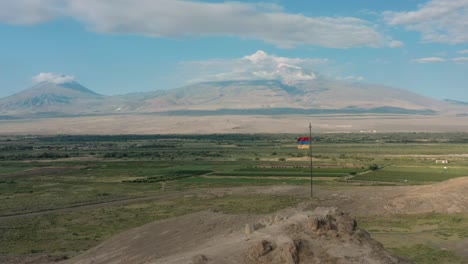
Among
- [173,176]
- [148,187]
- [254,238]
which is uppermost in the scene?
[254,238]

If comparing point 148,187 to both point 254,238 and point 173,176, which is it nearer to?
point 173,176

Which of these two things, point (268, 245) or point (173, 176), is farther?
point (173, 176)

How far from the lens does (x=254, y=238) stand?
29891 millimetres

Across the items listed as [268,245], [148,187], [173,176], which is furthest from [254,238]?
[173,176]

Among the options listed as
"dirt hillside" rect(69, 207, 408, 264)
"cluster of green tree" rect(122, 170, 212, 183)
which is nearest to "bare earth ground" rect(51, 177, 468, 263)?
"dirt hillside" rect(69, 207, 408, 264)

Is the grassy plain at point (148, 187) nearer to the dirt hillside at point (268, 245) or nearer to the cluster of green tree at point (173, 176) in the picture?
the cluster of green tree at point (173, 176)

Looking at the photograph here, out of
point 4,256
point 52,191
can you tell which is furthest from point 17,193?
point 4,256

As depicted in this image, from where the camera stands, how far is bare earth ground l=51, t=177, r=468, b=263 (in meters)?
27.4

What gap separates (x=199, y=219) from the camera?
44.5 metres

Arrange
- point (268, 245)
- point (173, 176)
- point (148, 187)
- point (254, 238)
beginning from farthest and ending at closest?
point (173, 176) < point (148, 187) < point (254, 238) < point (268, 245)

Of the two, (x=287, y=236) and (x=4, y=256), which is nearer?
(x=287, y=236)

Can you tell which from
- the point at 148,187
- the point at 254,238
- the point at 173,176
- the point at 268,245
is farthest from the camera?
the point at 173,176

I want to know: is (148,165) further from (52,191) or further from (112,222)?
(112,222)

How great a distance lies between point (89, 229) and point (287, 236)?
30357mm
